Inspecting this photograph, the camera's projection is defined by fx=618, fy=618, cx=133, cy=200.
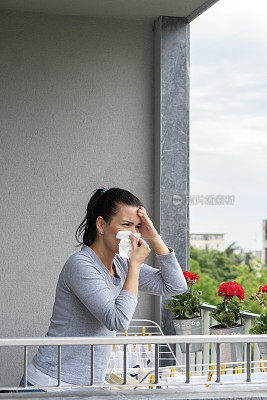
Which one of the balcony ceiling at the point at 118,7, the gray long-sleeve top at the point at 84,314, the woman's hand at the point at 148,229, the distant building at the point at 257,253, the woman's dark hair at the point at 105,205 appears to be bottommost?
the gray long-sleeve top at the point at 84,314

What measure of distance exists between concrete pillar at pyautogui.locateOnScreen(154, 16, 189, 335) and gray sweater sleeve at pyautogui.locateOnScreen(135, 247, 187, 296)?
67.9 inches

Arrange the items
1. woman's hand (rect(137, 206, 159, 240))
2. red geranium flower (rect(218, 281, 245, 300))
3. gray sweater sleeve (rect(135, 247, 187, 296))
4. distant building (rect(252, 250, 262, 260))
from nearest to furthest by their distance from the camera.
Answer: woman's hand (rect(137, 206, 159, 240)) → gray sweater sleeve (rect(135, 247, 187, 296)) → red geranium flower (rect(218, 281, 245, 300)) → distant building (rect(252, 250, 262, 260))

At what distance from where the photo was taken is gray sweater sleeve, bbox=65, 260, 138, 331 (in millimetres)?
1638

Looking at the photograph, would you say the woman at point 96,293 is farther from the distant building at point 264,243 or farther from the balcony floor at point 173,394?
the distant building at point 264,243

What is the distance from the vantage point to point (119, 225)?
6.00ft

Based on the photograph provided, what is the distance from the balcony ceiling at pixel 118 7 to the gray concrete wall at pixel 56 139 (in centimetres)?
6

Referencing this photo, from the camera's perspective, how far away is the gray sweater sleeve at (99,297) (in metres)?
1.64

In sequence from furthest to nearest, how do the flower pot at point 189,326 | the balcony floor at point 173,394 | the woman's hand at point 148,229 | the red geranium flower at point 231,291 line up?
the flower pot at point 189,326 → the red geranium flower at point 231,291 → the woman's hand at point 148,229 → the balcony floor at point 173,394

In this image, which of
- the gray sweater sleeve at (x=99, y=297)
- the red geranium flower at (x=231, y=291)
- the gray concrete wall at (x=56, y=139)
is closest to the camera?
the gray sweater sleeve at (x=99, y=297)

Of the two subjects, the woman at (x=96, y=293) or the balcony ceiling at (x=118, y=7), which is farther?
the balcony ceiling at (x=118, y=7)

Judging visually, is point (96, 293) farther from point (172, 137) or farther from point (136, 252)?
point (172, 137)

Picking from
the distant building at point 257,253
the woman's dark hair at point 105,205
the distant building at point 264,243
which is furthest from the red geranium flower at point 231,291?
the distant building at point 257,253

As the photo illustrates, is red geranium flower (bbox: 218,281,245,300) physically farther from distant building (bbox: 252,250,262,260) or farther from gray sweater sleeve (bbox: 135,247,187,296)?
distant building (bbox: 252,250,262,260)

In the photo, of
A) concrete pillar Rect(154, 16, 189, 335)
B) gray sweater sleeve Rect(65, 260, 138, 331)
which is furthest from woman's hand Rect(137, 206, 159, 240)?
concrete pillar Rect(154, 16, 189, 335)
